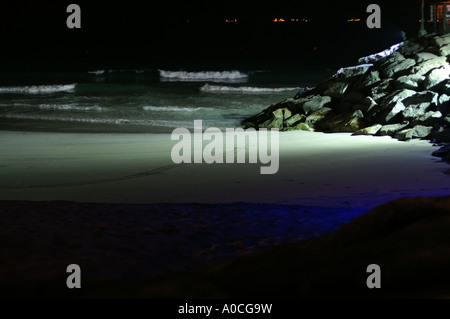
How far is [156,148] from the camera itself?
36.0 feet

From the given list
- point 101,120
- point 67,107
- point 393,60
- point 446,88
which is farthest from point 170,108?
point 446,88

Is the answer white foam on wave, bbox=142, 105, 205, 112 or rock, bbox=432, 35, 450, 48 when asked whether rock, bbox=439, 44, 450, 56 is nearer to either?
rock, bbox=432, 35, 450, 48

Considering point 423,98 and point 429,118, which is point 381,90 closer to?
point 423,98

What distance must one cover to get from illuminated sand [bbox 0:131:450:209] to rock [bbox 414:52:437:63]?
11.1 ft

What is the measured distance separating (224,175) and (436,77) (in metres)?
6.42

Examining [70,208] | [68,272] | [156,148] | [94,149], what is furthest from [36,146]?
[68,272]

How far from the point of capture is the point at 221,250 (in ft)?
16.5

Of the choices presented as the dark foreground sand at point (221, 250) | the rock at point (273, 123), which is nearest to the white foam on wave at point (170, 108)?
the rock at point (273, 123)

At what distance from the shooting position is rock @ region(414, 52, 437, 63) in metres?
13.7

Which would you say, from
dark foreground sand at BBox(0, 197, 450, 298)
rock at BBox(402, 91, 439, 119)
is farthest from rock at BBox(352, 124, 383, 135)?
dark foreground sand at BBox(0, 197, 450, 298)

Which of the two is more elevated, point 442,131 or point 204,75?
point 204,75

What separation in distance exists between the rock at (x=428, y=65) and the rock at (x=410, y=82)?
174 millimetres

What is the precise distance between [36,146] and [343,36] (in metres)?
66.2

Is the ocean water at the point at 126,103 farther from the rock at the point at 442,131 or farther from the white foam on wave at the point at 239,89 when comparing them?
the rock at the point at 442,131
